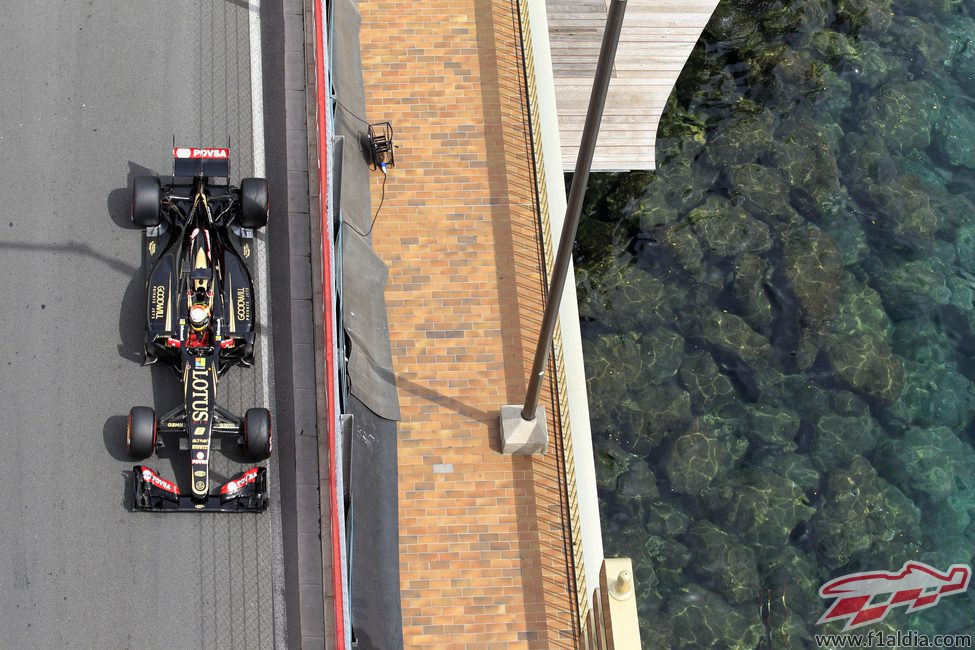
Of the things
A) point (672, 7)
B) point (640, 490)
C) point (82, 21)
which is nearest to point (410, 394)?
point (640, 490)

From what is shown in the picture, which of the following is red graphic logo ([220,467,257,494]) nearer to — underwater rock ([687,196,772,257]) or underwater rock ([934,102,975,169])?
underwater rock ([687,196,772,257])

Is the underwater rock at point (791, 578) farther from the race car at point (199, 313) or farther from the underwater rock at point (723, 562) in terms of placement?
the race car at point (199, 313)

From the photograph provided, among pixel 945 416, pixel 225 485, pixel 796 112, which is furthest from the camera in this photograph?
pixel 796 112

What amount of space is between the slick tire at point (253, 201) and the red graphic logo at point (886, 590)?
12519 millimetres

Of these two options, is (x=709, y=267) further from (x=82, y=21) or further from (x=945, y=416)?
(x=82, y=21)

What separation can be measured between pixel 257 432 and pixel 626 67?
11870mm

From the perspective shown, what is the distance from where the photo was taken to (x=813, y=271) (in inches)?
848

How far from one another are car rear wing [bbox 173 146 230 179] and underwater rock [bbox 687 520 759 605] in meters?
10.9

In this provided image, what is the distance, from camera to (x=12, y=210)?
16.5 meters

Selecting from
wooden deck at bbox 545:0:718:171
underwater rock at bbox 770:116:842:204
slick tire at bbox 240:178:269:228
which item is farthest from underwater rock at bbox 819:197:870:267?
slick tire at bbox 240:178:269:228

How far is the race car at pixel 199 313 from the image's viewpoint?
47.8 ft

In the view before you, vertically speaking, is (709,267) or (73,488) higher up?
(709,267)

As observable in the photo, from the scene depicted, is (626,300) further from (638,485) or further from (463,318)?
(463,318)

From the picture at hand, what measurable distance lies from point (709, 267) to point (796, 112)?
4.86 meters
